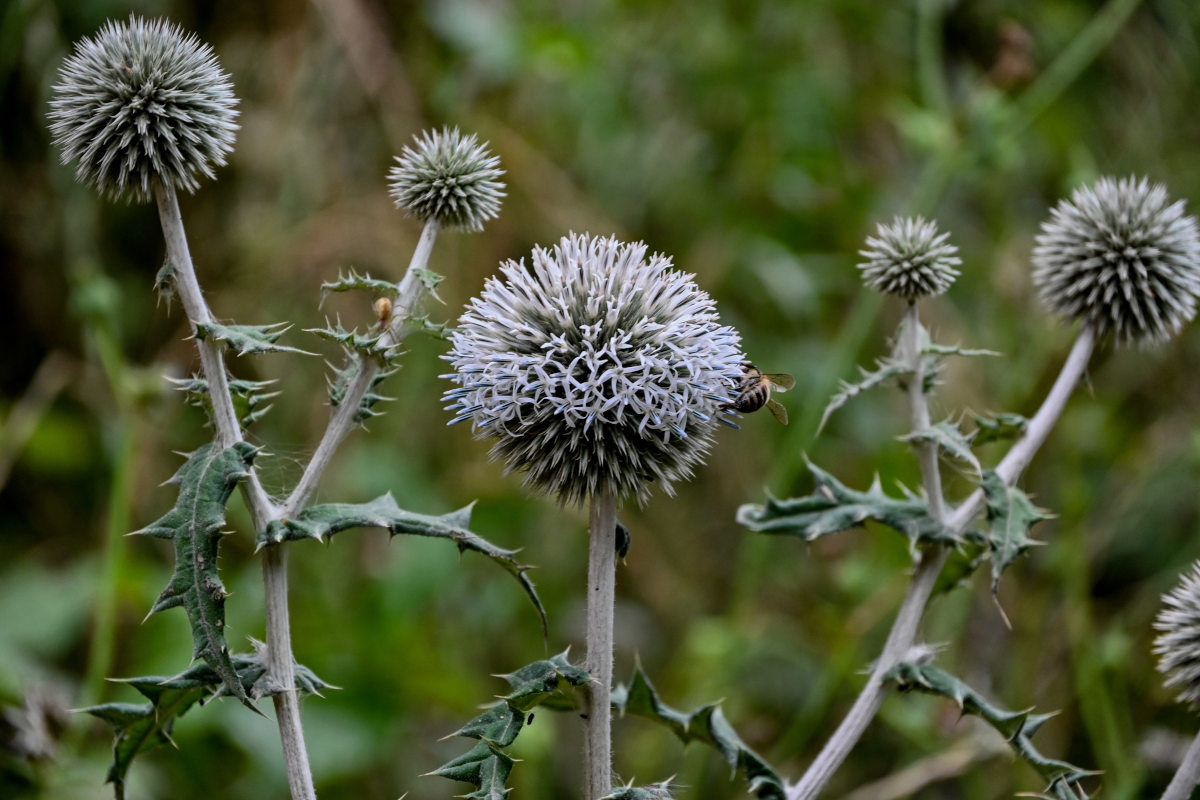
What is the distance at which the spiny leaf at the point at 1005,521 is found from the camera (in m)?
1.96

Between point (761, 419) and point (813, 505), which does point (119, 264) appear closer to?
point (761, 419)

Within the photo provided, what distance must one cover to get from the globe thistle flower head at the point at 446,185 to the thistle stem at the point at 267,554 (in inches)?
17.4

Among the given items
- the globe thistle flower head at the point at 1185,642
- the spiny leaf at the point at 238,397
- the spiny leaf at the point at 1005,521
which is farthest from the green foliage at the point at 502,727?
the globe thistle flower head at the point at 1185,642

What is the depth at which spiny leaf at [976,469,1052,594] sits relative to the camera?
1962 millimetres

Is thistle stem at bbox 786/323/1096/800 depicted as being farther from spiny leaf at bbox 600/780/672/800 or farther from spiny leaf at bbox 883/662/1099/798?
spiny leaf at bbox 600/780/672/800

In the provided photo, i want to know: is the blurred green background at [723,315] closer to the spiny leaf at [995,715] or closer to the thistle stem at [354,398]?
the spiny leaf at [995,715]

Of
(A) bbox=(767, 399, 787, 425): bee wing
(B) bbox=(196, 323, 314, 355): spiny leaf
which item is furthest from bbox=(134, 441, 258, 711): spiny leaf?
(A) bbox=(767, 399, 787, 425): bee wing

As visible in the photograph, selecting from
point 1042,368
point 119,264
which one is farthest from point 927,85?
point 119,264

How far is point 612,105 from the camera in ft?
17.5

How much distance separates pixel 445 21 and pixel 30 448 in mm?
2863

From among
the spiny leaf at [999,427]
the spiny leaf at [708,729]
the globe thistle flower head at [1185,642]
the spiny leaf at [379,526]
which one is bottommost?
the spiny leaf at [708,729]

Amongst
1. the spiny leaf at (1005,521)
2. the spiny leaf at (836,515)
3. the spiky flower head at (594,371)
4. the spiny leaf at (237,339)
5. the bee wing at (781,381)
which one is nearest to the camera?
the spiny leaf at (237,339)

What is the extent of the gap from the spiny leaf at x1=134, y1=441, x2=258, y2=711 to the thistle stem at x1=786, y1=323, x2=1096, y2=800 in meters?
1.14

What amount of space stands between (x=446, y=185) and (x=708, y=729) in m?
1.20
